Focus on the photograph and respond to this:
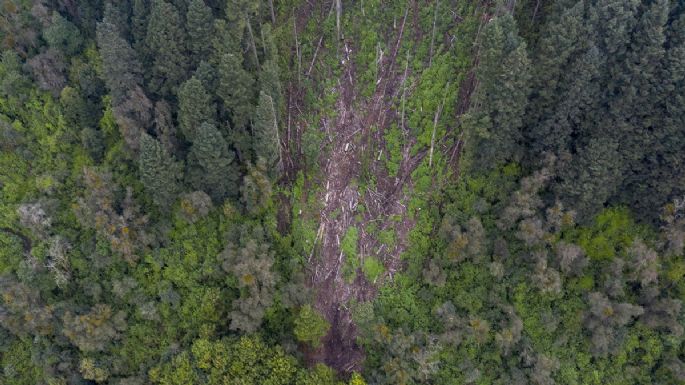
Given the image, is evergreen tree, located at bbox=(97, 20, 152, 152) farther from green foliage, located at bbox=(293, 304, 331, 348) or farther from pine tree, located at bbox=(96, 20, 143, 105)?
green foliage, located at bbox=(293, 304, 331, 348)

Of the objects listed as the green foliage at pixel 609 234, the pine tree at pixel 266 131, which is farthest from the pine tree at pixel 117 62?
the green foliage at pixel 609 234

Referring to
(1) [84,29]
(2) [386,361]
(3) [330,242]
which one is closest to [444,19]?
(3) [330,242]

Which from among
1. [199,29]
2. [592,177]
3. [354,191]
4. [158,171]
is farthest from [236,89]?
[592,177]

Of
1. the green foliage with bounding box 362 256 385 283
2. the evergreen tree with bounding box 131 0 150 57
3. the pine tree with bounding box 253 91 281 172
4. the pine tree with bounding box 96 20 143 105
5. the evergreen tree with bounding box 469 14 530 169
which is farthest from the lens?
the green foliage with bounding box 362 256 385 283

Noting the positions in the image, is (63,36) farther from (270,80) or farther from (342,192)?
(342,192)

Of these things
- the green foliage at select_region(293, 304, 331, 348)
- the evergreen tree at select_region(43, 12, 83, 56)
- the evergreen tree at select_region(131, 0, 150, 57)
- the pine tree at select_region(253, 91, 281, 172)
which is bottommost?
the green foliage at select_region(293, 304, 331, 348)

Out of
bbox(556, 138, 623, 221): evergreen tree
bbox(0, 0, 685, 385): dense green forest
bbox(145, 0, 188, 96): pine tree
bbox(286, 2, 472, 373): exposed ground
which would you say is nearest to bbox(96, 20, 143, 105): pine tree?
bbox(0, 0, 685, 385): dense green forest
